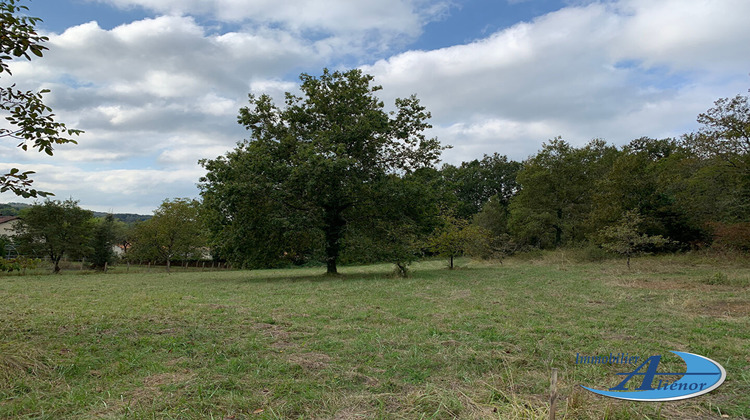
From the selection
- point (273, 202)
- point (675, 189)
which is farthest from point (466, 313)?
point (675, 189)

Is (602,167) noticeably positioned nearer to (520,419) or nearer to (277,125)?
(277,125)

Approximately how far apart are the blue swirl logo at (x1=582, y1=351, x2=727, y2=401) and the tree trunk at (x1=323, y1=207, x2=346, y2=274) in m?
16.4

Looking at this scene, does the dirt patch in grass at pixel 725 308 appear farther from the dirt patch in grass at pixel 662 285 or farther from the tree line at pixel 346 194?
the tree line at pixel 346 194

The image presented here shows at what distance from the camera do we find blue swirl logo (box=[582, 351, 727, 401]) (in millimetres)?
3479

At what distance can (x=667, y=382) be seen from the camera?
3.90 metres

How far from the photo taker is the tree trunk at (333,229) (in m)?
20.3

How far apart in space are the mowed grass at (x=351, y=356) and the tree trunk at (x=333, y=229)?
1045 cm

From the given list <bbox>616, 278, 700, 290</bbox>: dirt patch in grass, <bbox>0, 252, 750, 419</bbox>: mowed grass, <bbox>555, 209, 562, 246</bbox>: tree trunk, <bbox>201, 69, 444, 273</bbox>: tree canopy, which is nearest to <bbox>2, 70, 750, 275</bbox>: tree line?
<bbox>201, 69, 444, 273</bbox>: tree canopy

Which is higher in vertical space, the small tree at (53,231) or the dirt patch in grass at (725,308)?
the small tree at (53,231)

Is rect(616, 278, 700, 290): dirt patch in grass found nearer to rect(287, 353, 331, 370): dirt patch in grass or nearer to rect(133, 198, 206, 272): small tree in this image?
rect(287, 353, 331, 370): dirt patch in grass

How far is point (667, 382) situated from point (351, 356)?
3405mm

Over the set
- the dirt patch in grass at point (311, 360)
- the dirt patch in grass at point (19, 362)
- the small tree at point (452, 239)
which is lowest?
the dirt patch in grass at point (311, 360)

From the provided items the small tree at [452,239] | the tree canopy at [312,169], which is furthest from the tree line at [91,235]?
the small tree at [452,239]

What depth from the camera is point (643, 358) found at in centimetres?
491
